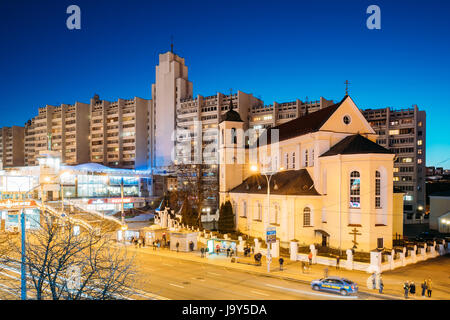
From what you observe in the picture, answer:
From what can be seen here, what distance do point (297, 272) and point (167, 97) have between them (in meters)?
80.7

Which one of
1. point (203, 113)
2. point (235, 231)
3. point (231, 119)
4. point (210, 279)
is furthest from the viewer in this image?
point (203, 113)

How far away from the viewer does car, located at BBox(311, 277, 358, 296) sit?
2052cm

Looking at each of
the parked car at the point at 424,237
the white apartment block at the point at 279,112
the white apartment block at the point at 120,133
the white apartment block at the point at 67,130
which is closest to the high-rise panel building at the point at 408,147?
the white apartment block at the point at 279,112

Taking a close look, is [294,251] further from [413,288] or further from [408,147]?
[408,147]

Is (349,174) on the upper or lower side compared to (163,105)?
lower

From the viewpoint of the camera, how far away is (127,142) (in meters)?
110

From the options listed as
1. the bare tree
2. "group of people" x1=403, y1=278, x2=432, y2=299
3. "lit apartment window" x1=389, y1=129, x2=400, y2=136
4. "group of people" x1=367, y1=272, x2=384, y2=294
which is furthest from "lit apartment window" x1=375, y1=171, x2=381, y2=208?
"lit apartment window" x1=389, y1=129, x2=400, y2=136

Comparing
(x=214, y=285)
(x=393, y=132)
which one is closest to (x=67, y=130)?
(x=393, y=132)

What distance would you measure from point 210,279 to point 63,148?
109 meters

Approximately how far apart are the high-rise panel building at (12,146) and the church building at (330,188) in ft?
444

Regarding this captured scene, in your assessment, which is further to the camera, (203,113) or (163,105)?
(163,105)

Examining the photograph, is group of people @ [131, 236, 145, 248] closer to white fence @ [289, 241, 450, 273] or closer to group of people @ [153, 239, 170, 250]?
group of people @ [153, 239, 170, 250]

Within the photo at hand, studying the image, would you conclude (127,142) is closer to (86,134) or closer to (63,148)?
(86,134)

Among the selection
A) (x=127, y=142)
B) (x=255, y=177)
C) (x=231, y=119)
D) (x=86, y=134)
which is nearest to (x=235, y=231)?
(x=255, y=177)
